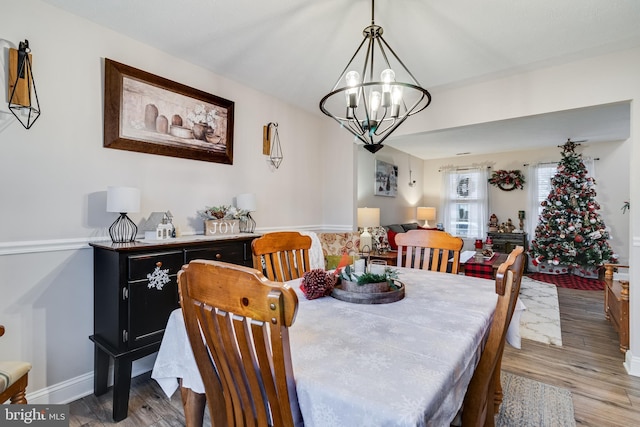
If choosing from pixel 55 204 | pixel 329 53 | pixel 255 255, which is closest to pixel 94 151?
pixel 55 204

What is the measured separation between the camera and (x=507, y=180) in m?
6.30

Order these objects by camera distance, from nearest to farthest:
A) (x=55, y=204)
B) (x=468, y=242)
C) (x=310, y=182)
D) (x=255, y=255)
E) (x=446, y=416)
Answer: (x=446, y=416), (x=255, y=255), (x=55, y=204), (x=310, y=182), (x=468, y=242)

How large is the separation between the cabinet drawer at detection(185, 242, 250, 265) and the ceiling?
5.07 ft

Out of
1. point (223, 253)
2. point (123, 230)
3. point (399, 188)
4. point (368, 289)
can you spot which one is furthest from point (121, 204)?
point (399, 188)

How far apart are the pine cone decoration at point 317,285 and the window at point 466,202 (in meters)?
6.19

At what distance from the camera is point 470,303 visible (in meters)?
1.40

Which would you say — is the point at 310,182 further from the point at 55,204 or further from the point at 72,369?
the point at 72,369

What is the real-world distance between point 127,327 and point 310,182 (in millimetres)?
2585

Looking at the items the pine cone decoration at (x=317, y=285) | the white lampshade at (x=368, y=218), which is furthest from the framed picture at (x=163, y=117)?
the white lampshade at (x=368, y=218)

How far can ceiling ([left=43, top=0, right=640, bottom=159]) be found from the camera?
1.89 metres

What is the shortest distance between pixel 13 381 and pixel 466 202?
7.31m

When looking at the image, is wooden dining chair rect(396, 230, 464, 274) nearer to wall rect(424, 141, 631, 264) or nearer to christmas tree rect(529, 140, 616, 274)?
christmas tree rect(529, 140, 616, 274)

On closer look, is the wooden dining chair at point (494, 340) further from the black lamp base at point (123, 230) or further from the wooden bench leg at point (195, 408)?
the black lamp base at point (123, 230)

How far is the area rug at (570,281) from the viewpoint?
4735 mm
